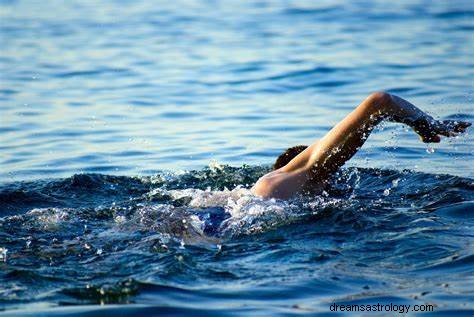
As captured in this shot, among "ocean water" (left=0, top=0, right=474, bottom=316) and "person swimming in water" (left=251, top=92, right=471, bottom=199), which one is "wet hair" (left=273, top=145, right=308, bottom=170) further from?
"ocean water" (left=0, top=0, right=474, bottom=316)

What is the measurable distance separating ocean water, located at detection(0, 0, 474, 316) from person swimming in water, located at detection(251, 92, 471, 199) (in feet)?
0.56

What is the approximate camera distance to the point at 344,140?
24.2 feet

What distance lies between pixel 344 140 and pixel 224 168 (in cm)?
265

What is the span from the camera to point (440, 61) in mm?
15719

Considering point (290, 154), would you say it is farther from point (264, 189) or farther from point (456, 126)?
point (456, 126)

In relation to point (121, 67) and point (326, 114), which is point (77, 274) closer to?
point (326, 114)

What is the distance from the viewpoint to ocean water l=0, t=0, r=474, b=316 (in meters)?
5.98

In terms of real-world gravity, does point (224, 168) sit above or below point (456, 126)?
below

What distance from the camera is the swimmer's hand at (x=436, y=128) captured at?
7082 mm

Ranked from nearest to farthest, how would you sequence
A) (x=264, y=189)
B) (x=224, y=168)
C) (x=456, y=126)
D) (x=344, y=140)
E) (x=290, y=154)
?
(x=456, y=126)
(x=344, y=140)
(x=264, y=189)
(x=290, y=154)
(x=224, y=168)

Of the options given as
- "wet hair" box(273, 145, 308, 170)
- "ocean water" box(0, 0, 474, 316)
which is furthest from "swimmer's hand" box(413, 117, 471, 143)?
"wet hair" box(273, 145, 308, 170)

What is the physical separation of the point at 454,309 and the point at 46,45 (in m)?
14.9

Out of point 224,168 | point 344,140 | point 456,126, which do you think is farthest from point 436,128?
point 224,168

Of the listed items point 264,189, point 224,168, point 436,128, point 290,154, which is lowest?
point 224,168
